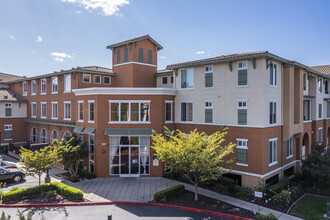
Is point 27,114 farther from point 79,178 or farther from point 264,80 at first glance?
point 264,80

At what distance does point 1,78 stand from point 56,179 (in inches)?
1279

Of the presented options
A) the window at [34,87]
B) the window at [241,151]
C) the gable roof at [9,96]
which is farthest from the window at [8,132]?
the window at [241,151]

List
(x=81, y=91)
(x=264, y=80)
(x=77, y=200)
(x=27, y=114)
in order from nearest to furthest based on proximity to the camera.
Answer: (x=77, y=200)
(x=264, y=80)
(x=81, y=91)
(x=27, y=114)

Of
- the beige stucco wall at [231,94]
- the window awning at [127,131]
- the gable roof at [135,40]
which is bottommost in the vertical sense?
the window awning at [127,131]

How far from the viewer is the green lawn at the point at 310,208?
15.1 meters

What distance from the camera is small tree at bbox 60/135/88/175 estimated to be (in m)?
20.9

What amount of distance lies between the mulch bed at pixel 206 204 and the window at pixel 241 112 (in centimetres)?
648

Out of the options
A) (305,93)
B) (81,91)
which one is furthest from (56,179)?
(305,93)

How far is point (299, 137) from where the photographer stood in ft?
77.7

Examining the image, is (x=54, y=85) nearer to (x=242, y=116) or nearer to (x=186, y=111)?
(x=186, y=111)

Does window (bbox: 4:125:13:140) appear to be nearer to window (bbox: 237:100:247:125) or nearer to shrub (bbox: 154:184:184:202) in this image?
shrub (bbox: 154:184:184:202)

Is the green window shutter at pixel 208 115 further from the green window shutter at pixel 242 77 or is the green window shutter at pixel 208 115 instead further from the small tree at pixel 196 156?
the small tree at pixel 196 156

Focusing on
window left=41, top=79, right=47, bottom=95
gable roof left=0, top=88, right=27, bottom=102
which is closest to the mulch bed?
window left=41, top=79, right=47, bottom=95

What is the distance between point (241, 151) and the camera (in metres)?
19.3
